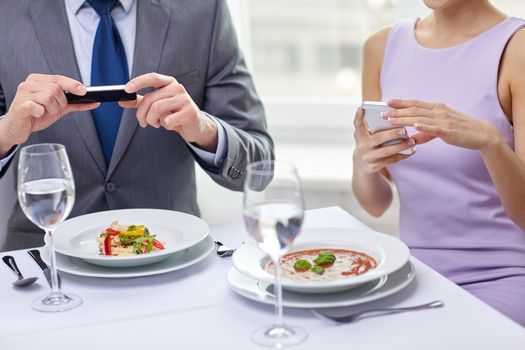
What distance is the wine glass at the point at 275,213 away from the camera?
3.18 ft

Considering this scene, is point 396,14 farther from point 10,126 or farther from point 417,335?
point 417,335

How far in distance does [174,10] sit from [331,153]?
1.12 m

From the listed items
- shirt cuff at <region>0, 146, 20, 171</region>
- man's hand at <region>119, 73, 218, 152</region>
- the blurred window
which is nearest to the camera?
man's hand at <region>119, 73, 218, 152</region>

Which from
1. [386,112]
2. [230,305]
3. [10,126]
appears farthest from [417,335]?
[10,126]

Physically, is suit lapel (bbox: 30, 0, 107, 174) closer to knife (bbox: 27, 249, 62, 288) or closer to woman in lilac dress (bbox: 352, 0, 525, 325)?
knife (bbox: 27, 249, 62, 288)

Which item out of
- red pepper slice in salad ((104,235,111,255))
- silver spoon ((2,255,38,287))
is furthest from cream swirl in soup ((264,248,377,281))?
silver spoon ((2,255,38,287))

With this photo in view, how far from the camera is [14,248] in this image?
186 cm

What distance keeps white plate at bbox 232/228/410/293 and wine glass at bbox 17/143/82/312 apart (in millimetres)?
278

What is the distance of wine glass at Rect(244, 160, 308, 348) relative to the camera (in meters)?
0.97

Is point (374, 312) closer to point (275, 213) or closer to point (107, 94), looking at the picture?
point (275, 213)

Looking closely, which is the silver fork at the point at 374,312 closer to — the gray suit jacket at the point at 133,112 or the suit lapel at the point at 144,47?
the gray suit jacket at the point at 133,112

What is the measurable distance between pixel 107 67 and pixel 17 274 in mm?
693

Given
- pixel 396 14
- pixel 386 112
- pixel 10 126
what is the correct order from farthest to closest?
1. pixel 396 14
2. pixel 10 126
3. pixel 386 112

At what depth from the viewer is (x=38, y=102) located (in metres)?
1.44
